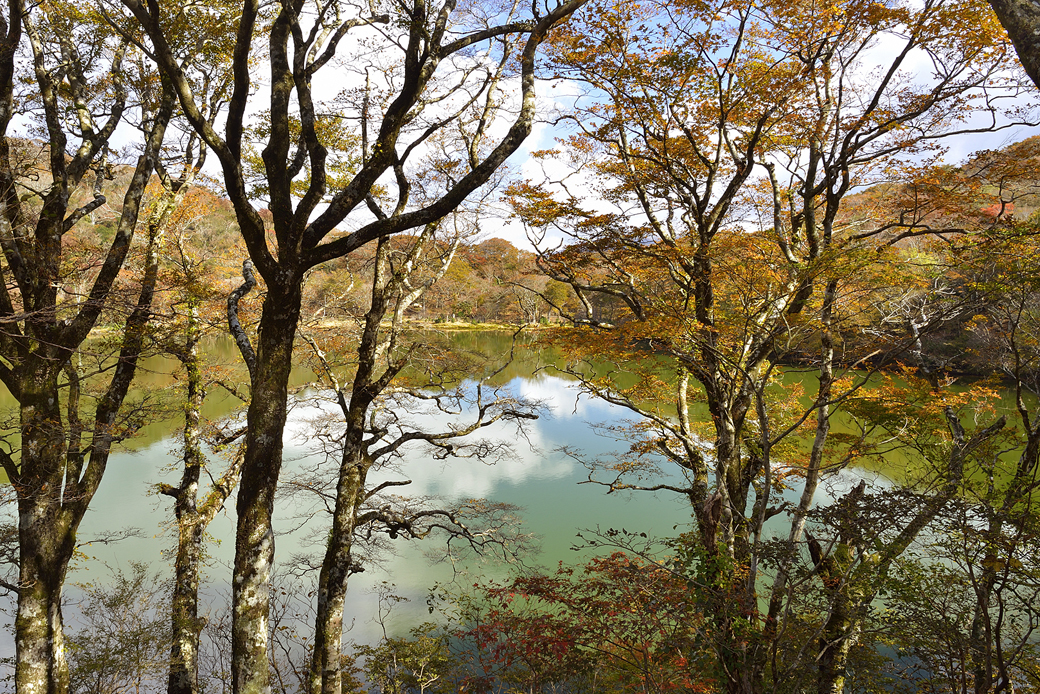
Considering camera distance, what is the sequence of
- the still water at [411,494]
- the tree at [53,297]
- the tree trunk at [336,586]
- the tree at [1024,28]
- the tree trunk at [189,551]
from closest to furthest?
the tree at [1024,28] < the tree at [53,297] < the tree trunk at [336,586] < the tree trunk at [189,551] < the still water at [411,494]

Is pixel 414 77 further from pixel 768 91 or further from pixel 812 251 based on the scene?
pixel 812 251

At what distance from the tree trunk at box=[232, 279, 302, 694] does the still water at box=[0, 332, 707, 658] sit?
4.00 m

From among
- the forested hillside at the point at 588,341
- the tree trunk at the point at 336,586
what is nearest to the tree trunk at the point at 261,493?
the forested hillside at the point at 588,341

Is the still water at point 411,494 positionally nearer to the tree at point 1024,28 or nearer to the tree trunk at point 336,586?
the tree trunk at point 336,586

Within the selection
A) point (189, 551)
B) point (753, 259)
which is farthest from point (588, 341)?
point (189, 551)

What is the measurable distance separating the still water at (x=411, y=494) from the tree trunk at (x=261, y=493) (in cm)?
400

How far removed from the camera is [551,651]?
18.9 feet

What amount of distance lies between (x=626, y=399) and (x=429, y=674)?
4.40 meters

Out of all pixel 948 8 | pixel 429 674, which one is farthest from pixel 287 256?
pixel 948 8

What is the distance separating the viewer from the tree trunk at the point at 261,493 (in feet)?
9.48

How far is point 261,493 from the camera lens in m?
3.02

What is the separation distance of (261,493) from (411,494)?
8059 mm

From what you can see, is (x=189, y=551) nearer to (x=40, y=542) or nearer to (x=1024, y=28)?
(x=40, y=542)

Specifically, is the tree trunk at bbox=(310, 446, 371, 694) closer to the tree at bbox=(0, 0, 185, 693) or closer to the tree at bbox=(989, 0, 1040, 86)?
the tree at bbox=(0, 0, 185, 693)
